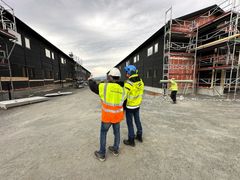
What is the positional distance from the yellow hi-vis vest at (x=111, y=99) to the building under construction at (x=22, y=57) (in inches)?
381

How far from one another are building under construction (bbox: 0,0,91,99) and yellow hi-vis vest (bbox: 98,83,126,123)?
967 centimetres

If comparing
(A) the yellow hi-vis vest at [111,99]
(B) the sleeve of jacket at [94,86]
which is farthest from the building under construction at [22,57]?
(A) the yellow hi-vis vest at [111,99]

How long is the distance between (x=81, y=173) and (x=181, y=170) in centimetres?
183

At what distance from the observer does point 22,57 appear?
1199cm

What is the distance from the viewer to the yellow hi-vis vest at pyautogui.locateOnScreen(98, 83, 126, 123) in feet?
6.40

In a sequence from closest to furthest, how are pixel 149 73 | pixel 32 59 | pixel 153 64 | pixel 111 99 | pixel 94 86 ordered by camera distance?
pixel 111 99 → pixel 94 86 → pixel 153 64 → pixel 32 59 → pixel 149 73

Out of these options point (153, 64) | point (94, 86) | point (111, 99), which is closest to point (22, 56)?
point (94, 86)

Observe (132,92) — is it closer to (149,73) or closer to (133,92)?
(133,92)

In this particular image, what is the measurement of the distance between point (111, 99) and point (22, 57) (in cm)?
1529

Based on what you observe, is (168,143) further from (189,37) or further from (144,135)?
(189,37)

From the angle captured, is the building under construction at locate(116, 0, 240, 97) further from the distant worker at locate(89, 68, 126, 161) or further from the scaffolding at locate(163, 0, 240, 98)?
the distant worker at locate(89, 68, 126, 161)

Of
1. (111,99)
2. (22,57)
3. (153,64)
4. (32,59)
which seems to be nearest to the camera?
(111,99)

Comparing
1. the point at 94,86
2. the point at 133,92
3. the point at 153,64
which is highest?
the point at 153,64

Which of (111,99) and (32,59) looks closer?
(111,99)
